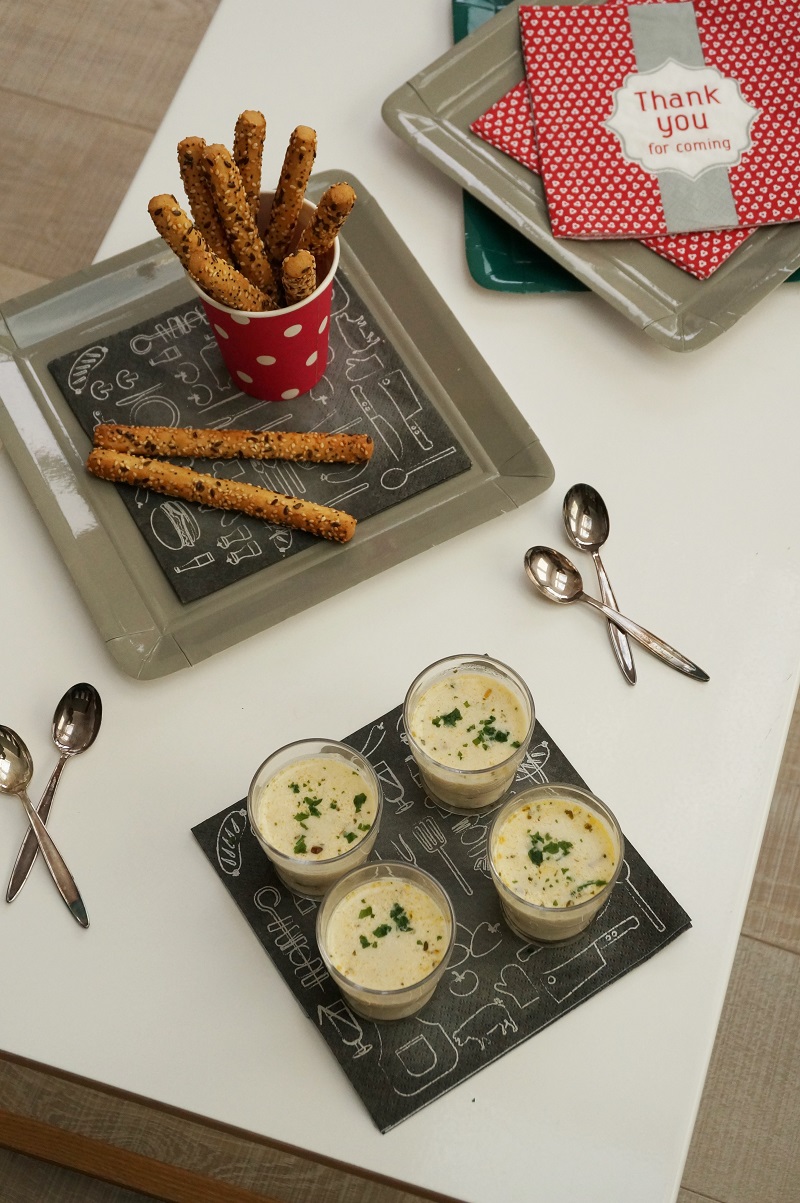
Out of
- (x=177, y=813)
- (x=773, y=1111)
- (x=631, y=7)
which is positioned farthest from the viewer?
(x=773, y=1111)

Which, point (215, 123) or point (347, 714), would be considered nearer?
point (347, 714)

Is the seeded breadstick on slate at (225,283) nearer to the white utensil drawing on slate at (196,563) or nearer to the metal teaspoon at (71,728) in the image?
the white utensil drawing on slate at (196,563)

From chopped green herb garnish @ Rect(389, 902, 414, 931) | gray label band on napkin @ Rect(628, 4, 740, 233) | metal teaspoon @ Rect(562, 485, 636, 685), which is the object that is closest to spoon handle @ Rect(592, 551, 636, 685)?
metal teaspoon @ Rect(562, 485, 636, 685)

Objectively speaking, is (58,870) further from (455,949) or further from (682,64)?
(682,64)

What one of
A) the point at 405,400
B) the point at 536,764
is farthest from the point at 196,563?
the point at 536,764

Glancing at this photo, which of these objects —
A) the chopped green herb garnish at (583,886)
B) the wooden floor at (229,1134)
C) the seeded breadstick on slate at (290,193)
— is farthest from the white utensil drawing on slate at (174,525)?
the wooden floor at (229,1134)

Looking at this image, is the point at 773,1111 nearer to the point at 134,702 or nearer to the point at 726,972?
the point at 726,972

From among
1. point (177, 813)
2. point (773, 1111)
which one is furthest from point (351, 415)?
point (773, 1111)
